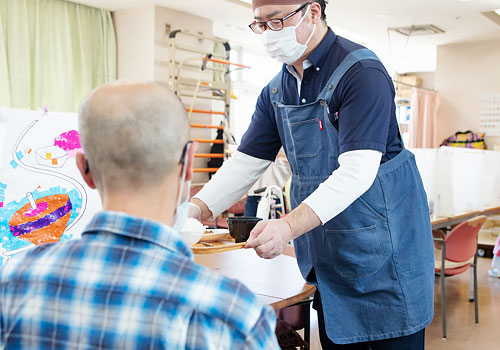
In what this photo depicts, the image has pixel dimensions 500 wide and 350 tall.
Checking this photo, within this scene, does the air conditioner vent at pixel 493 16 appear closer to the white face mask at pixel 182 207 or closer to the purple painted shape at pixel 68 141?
the purple painted shape at pixel 68 141

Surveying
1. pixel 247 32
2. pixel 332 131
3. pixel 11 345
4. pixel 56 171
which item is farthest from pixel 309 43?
pixel 247 32

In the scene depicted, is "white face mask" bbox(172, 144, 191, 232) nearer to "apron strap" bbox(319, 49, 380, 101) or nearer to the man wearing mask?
the man wearing mask

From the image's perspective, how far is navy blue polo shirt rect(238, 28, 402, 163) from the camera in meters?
1.40

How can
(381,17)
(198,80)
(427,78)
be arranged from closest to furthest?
(198,80), (381,17), (427,78)

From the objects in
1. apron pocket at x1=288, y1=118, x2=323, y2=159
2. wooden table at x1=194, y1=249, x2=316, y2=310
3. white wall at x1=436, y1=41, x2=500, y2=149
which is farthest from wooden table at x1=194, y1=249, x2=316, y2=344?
white wall at x1=436, y1=41, x2=500, y2=149

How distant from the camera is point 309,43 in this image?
5.25 feet

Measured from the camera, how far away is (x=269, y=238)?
128 centimetres

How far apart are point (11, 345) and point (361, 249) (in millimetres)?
955

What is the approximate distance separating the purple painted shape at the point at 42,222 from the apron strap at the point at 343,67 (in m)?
0.90

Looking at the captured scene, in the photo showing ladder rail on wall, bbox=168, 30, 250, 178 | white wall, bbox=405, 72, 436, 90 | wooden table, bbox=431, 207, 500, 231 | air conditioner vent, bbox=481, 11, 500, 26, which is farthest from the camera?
white wall, bbox=405, 72, 436, 90

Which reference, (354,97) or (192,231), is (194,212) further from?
(354,97)

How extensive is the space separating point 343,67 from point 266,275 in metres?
0.65

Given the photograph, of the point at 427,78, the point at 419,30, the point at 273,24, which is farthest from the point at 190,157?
the point at 427,78


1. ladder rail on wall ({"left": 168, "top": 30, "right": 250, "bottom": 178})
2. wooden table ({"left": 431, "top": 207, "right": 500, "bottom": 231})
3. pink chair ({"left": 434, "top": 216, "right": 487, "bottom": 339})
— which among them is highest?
ladder rail on wall ({"left": 168, "top": 30, "right": 250, "bottom": 178})
